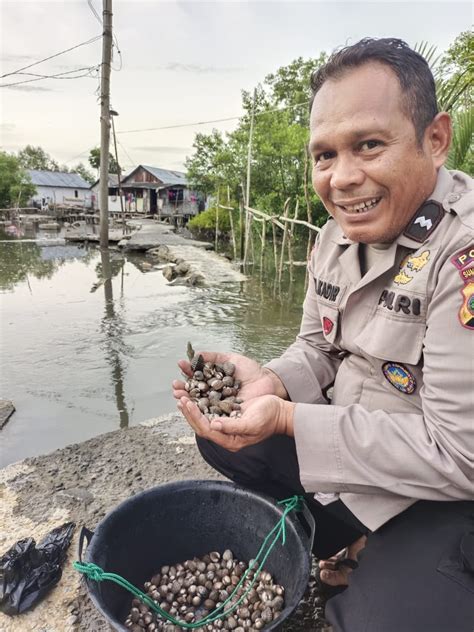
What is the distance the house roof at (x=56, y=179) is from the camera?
5088cm

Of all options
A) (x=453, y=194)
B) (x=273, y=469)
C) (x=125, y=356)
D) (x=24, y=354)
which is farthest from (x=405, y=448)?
(x=24, y=354)

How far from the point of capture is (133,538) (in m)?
1.63

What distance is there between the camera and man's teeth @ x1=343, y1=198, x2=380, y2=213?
4.58 ft

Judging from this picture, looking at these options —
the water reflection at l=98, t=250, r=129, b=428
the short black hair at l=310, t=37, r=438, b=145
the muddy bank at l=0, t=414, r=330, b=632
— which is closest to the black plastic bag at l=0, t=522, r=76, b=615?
the muddy bank at l=0, t=414, r=330, b=632

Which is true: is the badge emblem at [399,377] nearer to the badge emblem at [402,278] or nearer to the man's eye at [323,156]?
the badge emblem at [402,278]

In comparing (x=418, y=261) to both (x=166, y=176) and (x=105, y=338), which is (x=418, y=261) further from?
(x=166, y=176)

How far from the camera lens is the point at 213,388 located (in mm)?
1725

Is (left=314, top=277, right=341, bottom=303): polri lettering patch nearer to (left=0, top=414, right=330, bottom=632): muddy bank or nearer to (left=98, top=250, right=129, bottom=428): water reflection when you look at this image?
(left=0, top=414, right=330, bottom=632): muddy bank

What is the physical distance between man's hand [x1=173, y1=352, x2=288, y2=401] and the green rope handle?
1.37 feet

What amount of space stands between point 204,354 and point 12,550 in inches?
42.8

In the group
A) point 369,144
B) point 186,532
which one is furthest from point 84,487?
point 369,144

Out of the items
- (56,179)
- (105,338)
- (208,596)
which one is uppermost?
Answer: (56,179)

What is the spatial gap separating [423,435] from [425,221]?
650 millimetres

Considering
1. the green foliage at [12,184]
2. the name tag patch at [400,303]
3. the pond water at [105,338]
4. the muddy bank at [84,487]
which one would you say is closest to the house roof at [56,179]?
the green foliage at [12,184]
